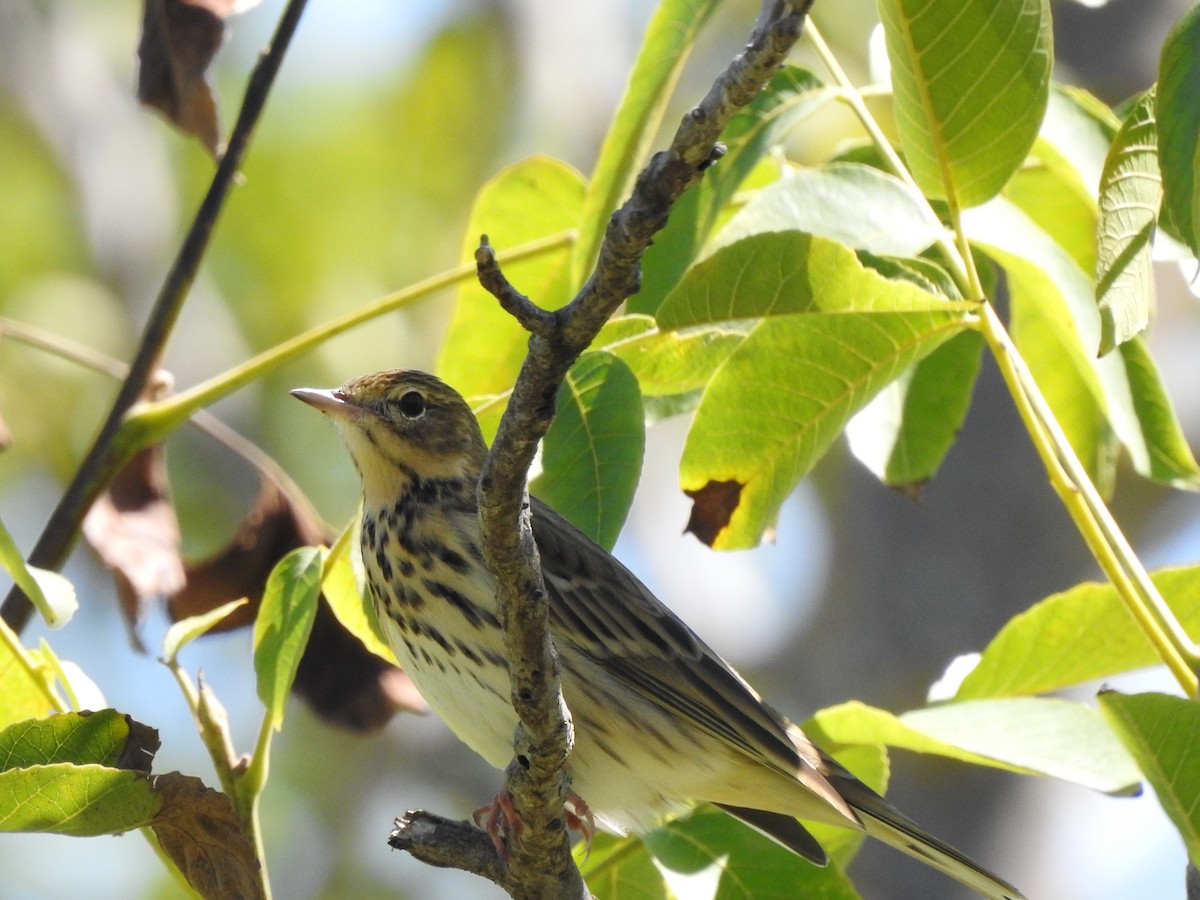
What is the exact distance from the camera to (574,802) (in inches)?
139

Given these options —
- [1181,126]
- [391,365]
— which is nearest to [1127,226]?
[1181,126]

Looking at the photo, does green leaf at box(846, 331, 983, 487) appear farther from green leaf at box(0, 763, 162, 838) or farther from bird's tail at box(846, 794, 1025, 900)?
green leaf at box(0, 763, 162, 838)

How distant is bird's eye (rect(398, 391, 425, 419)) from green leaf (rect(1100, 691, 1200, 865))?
7.45 feet

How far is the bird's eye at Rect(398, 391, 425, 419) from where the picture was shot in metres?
3.98

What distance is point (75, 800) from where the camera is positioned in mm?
2324

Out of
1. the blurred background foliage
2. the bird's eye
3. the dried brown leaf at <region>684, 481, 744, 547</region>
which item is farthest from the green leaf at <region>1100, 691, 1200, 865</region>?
the blurred background foliage

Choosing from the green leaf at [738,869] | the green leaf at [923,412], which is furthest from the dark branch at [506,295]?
the green leaf at [923,412]

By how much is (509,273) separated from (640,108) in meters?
0.72

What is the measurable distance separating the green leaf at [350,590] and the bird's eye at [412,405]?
2.74ft

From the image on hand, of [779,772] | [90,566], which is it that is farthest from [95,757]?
[90,566]

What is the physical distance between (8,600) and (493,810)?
3.56ft

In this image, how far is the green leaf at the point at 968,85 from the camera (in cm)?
254

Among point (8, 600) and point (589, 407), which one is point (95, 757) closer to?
point (8, 600)

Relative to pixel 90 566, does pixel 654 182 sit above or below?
below
